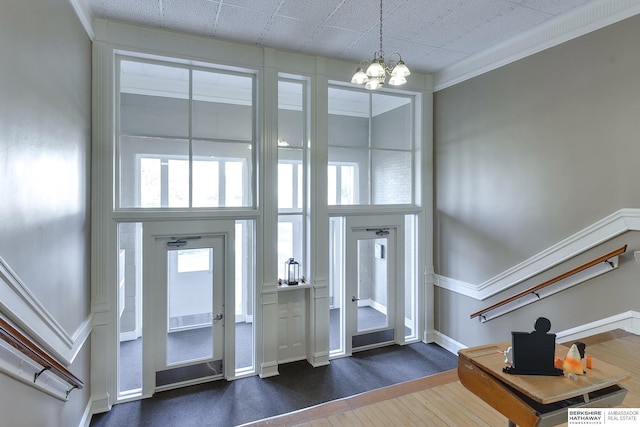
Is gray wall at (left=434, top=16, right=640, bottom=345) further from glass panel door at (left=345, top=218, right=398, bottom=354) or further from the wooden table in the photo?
the wooden table

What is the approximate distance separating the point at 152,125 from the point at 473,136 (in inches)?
148

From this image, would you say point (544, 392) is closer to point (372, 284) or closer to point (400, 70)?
point (400, 70)

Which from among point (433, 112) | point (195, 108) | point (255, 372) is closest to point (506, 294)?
point (433, 112)

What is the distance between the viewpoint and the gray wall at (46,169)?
5.58 feet

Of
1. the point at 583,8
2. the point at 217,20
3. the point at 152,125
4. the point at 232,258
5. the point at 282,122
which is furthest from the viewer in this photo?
the point at 282,122

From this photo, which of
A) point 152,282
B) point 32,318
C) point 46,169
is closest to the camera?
point 32,318

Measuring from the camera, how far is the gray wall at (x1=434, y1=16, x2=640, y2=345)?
279cm

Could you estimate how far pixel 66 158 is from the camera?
100 inches

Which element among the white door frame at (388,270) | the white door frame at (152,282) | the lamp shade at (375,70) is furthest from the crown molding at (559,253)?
the white door frame at (152,282)

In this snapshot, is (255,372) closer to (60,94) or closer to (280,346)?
(280,346)

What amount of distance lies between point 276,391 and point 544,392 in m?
2.98

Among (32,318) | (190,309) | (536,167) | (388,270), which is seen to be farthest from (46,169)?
(536,167)

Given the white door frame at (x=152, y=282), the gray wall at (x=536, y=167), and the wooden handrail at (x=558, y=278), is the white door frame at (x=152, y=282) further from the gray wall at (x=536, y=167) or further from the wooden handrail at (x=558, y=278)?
the wooden handrail at (x=558, y=278)

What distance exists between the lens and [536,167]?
344 cm
